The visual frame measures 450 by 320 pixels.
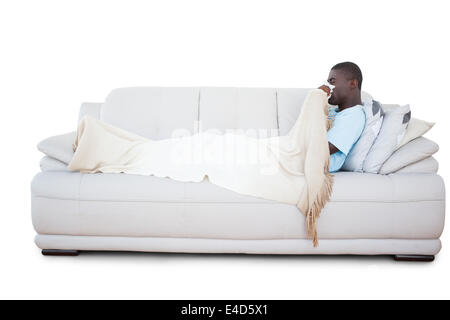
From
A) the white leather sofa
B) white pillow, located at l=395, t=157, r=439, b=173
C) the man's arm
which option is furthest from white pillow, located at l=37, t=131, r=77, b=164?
white pillow, located at l=395, t=157, r=439, b=173

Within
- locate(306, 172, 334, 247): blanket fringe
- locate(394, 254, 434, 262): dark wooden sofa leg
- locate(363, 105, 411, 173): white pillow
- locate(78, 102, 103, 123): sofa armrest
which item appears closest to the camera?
locate(306, 172, 334, 247): blanket fringe

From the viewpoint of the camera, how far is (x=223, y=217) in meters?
2.87

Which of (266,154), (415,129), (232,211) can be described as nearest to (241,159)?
(266,154)

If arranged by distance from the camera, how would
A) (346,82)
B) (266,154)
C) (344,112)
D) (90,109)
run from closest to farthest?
(266,154), (344,112), (346,82), (90,109)

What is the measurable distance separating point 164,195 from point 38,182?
31.7 inches

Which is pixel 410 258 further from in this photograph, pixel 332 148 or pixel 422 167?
pixel 332 148

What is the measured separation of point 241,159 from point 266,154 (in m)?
0.16

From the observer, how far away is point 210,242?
9.57 feet

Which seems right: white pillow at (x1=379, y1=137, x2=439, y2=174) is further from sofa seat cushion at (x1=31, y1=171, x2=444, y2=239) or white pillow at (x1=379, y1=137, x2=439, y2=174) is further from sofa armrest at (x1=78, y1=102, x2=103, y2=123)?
sofa armrest at (x1=78, y1=102, x2=103, y2=123)

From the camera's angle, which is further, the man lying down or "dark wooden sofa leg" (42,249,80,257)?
"dark wooden sofa leg" (42,249,80,257)

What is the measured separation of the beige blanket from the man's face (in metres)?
0.21

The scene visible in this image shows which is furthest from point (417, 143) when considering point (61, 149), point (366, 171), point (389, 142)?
point (61, 149)

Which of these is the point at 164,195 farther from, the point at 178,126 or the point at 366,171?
the point at 366,171

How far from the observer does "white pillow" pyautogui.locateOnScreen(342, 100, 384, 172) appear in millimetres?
3143
